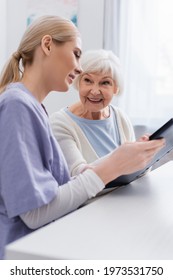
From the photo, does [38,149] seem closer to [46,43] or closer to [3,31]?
[46,43]

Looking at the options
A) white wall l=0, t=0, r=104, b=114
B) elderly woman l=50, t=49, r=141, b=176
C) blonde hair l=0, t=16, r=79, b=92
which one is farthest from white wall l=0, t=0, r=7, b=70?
blonde hair l=0, t=16, r=79, b=92

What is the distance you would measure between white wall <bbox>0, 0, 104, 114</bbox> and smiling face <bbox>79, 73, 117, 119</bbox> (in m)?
1.57

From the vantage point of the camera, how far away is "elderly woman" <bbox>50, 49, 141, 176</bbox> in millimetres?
1667

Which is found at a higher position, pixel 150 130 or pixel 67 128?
pixel 67 128

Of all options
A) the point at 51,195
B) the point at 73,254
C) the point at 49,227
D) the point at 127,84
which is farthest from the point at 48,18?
the point at 127,84

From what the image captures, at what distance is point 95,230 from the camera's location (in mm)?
801

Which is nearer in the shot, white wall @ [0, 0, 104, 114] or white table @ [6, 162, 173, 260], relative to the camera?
white table @ [6, 162, 173, 260]

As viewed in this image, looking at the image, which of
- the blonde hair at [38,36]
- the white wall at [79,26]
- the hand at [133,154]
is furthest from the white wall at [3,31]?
the hand at [133,154]

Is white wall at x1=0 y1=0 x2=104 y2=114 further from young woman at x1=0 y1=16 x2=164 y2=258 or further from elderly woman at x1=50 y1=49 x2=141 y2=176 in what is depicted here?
young woman at x1=0 y1=16 x2=164 y2=258

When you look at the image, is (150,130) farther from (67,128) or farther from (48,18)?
(48,18)

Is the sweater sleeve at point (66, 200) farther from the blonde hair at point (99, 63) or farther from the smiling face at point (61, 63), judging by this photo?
the blonde hair at point (99, 63)

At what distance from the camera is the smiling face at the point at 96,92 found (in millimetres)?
1791

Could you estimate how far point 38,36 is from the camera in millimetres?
1133

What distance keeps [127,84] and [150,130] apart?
1.20ft
